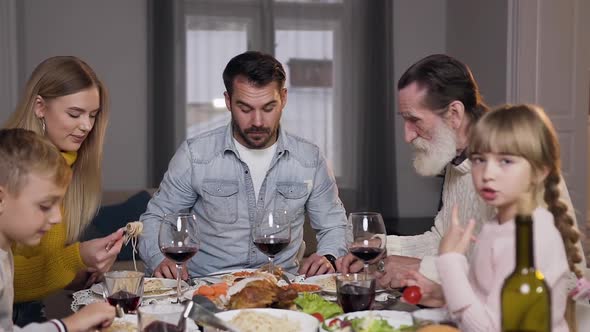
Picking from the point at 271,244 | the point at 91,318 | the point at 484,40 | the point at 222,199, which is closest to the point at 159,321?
the point at 91,318

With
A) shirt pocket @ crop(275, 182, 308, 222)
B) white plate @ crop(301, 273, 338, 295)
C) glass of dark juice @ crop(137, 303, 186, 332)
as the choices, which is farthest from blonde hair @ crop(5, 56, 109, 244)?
glass of dark juice @ crop(137, 303, 186, 332)

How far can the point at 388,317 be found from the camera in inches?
67.9

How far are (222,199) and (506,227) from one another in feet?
4.90

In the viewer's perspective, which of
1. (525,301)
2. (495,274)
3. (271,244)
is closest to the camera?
(525,301)

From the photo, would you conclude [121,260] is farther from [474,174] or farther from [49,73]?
[474,174]

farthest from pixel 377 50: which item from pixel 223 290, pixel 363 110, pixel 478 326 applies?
pixel 478 326

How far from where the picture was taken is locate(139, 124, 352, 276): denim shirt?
2.93m

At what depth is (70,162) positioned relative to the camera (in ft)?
8.36

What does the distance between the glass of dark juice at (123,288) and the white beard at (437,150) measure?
1.19 m

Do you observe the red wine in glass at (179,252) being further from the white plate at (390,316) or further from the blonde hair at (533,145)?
the blonde hair at (533,145)

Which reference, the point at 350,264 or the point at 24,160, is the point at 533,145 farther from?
the point at 24,160

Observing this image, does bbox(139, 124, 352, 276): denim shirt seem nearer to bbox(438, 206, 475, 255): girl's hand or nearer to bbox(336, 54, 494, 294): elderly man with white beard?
bbox(336, 54, 494, 294): elderly man with white beard

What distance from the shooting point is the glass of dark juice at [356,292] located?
1781 millimetres

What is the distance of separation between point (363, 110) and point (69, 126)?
4625 millimetres
